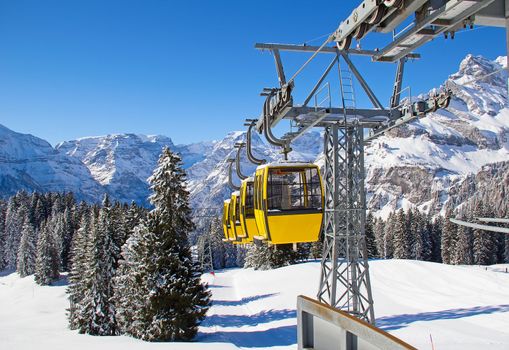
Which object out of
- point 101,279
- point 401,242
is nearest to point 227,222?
point 101,279

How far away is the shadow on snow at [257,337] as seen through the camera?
71.6 ft

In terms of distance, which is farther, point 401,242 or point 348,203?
point 401,242

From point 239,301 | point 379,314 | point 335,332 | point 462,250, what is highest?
point 335,332

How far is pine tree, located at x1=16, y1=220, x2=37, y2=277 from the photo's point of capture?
7869 centimetres

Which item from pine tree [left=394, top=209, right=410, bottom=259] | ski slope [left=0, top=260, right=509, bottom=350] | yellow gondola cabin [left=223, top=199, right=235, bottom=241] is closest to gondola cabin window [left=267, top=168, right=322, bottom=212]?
ski slope [left=0, top=260, right=509, bottom=350]

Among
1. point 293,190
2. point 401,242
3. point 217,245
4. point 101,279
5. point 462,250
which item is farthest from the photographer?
point 217,245

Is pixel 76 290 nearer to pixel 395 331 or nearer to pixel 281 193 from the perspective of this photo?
pixel 395 331

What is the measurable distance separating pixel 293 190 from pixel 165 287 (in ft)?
39.5

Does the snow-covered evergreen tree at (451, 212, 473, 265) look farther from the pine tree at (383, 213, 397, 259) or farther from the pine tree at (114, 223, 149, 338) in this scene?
the pine tree at (114, 223, 149, 338)

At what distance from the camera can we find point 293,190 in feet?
42.6

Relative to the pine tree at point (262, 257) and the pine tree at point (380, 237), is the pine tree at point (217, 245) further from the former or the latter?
the pine tree at point (262, 257)

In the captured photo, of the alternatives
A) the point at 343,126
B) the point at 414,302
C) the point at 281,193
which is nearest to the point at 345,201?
the point at 343,126

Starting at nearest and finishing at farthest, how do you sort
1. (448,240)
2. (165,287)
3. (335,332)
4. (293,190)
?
(335,332) → (293,190) → (165,287) → (448,240)

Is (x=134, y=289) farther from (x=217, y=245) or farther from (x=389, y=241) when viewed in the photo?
(x=217, y=245)
